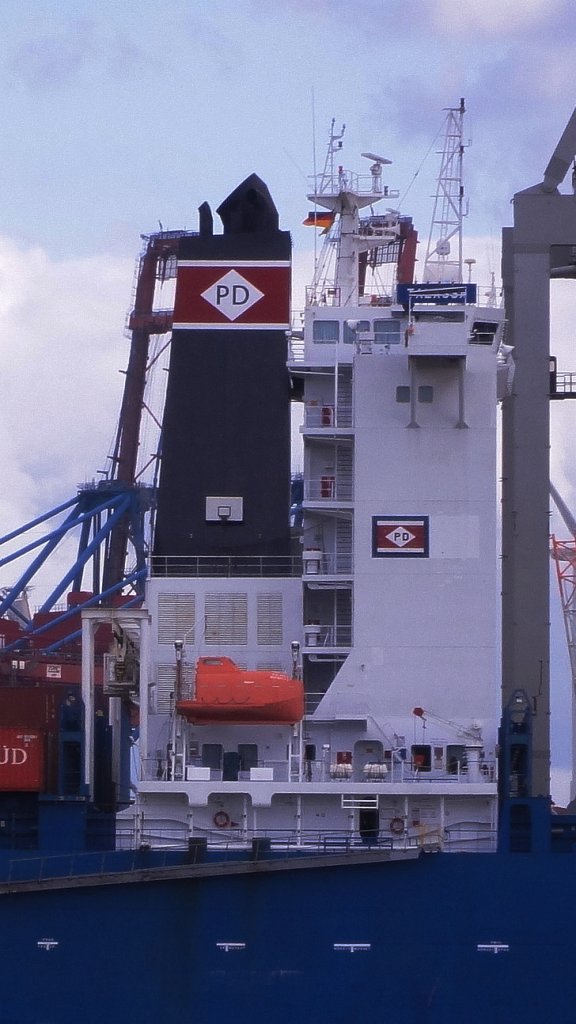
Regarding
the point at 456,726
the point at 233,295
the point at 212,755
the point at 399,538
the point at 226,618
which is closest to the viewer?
the point at 456,726

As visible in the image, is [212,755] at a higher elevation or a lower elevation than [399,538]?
lower

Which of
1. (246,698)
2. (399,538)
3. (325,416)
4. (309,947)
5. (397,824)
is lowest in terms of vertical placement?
→ (309,947)

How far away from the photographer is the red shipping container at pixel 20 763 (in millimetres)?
31094

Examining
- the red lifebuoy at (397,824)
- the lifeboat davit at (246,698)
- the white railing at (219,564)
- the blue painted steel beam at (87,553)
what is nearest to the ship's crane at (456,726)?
the red lifebuoy at (397,824)

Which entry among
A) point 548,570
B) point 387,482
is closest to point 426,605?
point 387,482

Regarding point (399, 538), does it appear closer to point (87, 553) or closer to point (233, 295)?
point (233, 295)

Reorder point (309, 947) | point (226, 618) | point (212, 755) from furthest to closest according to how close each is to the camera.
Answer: point (226, 618) → point (212, 755) → point (309, 947)

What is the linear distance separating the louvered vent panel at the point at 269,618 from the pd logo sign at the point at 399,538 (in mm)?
2208

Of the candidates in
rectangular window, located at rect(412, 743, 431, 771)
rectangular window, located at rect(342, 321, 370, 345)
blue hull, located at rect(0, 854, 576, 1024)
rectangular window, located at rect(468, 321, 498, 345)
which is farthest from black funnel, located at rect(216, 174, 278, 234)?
blue hull, located at rect(0, 854, 576, 1024)

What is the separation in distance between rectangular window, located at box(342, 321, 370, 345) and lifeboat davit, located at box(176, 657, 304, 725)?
696 cm

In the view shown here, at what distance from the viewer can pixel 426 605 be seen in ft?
108

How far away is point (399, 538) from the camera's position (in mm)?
32969

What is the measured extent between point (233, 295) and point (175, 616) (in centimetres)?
630

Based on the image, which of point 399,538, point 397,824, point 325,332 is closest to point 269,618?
point 399,538
